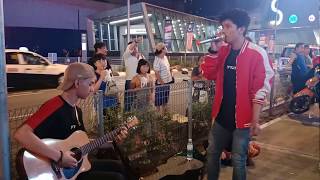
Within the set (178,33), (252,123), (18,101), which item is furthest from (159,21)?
(252,123)

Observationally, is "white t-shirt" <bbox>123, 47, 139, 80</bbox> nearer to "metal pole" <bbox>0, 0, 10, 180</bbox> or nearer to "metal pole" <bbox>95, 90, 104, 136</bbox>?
"metal pole" <bbox>95, 90, 104, 136</bbox>

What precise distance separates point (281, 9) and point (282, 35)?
70.9ft

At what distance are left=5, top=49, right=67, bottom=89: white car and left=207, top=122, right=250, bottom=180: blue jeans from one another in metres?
10.5

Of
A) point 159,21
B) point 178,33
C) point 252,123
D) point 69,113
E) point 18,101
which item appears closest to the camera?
point 69,113

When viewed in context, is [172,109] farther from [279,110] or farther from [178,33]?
[178,33]

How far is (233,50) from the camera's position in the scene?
135 inches

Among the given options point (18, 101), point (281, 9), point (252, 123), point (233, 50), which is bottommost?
point (18, 101)

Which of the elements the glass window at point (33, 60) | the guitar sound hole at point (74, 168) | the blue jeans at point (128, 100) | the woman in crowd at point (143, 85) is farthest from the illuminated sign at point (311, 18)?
the guitar sound hole at point (74, 168)

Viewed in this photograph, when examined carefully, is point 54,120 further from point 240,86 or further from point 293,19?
point 293,19

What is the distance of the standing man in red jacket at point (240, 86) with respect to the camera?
10.8 feet

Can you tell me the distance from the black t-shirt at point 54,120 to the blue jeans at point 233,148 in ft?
4.69

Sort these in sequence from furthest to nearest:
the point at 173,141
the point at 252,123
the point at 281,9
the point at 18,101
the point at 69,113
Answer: the point at 281,9 → the point at 18,101 → the point at 173,141 → the point at 252,123 → the point at 69,113

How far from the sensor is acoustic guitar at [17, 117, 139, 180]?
250 cm

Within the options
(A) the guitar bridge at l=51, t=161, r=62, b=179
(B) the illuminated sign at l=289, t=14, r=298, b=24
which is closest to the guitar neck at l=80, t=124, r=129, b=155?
(A) the guitar bridge at l=51, t=161, r=62, b=179
